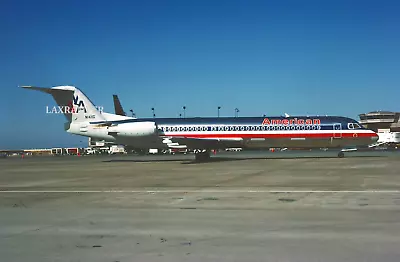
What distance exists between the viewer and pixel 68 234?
24.5 feet

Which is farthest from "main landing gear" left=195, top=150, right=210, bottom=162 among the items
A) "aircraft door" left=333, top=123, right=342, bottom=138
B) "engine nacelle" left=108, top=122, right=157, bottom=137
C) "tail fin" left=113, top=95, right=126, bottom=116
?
"tail fin" left=113, top=95, right=126, bottom=116

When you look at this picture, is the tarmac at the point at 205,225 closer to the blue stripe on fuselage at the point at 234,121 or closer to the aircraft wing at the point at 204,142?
the aircraft wing at the point at 204,142

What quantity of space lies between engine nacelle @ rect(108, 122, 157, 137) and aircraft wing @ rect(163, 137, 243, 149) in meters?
1.68

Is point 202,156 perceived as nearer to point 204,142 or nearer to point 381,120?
point 204,142

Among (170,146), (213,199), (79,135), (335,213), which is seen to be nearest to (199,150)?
(170,146)

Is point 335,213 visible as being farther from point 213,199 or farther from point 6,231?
point 6,231

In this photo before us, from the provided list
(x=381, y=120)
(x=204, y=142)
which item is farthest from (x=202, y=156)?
(x=381, y=120)

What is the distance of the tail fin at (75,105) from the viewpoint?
38.9 meters

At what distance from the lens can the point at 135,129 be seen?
3734 cm

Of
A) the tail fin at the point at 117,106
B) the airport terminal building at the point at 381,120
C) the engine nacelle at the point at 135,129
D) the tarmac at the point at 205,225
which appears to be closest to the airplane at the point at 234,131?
the engine nacelle at the point at 135,129

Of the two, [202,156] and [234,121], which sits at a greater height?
[234,121]

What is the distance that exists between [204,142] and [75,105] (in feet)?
41.6

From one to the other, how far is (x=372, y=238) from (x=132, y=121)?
33.8 m

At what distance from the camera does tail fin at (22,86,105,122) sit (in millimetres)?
38875
